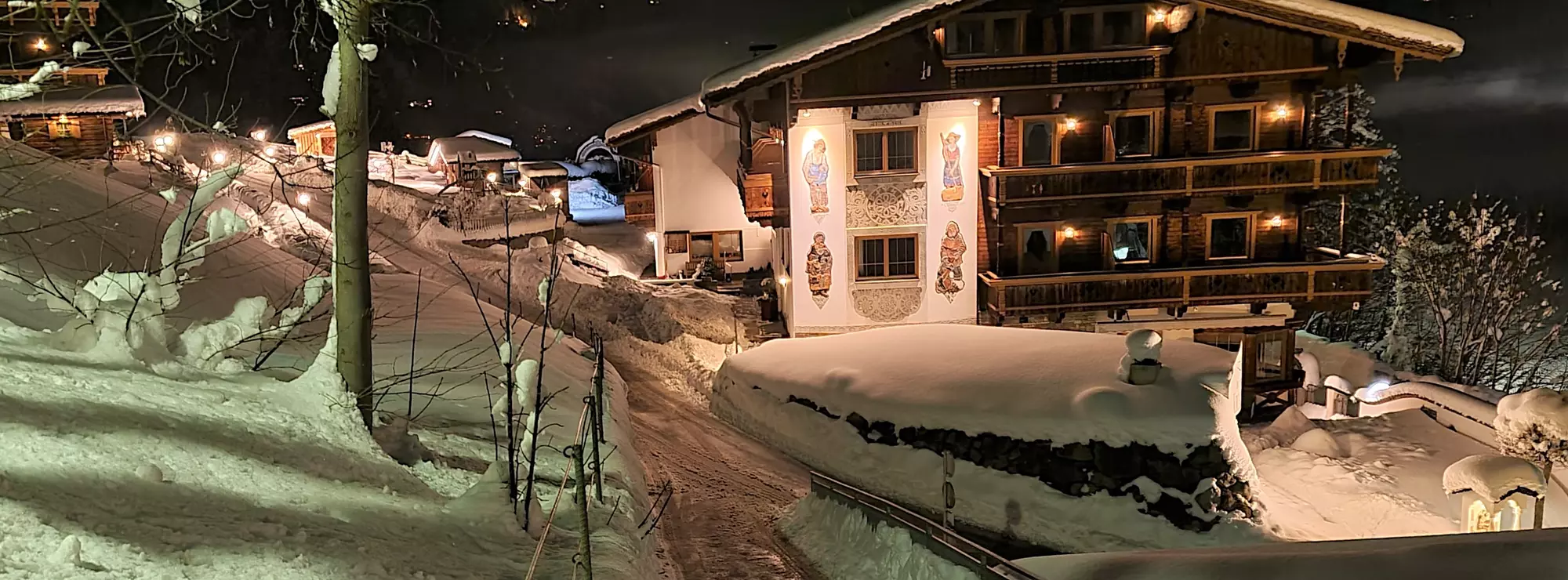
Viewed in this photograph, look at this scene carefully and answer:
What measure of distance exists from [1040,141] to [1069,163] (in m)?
0.90

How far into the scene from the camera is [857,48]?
23.5 m

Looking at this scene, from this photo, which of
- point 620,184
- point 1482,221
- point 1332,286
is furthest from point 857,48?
point 620,184

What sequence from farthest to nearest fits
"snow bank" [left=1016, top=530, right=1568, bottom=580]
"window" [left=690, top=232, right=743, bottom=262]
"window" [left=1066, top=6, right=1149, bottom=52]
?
"window" [left=690, top=232, right=743, bottom=262] < "window" [left=1066, top=6, right=1149, bottom=52] < "snow bank" [left=1016, top=530, right=1568, bottom=580]

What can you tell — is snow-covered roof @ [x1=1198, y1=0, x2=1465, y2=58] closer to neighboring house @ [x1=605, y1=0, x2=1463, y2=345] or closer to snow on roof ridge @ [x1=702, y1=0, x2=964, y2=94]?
neighboring house @ [x1=605, y1=0, x2=1463, y2=345]

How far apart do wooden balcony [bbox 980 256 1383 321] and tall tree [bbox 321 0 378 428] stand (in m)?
17.6

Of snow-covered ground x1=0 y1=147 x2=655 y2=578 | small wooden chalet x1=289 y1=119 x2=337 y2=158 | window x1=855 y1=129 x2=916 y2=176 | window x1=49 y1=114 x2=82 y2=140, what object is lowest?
snow-covered ground x1=0 y1=147 x2=655 y2=578

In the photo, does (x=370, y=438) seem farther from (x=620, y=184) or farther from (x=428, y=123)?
(x=428, y=123)

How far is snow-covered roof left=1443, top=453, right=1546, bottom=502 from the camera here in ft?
54.4

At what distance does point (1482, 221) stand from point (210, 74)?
65055 mm

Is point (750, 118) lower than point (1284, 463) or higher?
higher

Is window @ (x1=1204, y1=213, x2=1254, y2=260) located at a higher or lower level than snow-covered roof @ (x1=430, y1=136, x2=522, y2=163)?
lower

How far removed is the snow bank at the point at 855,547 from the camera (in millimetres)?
15109

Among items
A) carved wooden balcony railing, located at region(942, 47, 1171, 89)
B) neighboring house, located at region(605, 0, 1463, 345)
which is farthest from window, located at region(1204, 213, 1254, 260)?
carved wooden balcony railing, located at region(942, 47, 1171, 89)

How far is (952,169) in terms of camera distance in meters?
25.6
